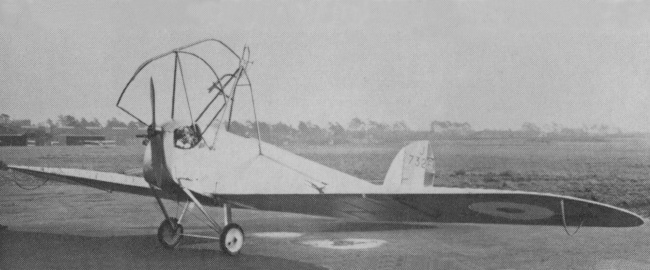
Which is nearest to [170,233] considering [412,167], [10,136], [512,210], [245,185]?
[245,185]

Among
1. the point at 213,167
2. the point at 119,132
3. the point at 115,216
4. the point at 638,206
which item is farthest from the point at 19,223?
the point at 119,132

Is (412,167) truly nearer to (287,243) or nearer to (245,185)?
(287,243)

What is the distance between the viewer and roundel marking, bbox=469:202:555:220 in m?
5.15

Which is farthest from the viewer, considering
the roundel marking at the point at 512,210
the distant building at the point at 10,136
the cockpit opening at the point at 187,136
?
the distant building at the point at 10,136

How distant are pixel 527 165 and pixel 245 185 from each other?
29.8 meters

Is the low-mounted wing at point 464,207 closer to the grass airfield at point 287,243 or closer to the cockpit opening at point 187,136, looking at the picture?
the grass airfield at point 287,243

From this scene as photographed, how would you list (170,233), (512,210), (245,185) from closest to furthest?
(512,210), (245,185), (170,233)

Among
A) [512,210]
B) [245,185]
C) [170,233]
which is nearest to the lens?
[512,210]

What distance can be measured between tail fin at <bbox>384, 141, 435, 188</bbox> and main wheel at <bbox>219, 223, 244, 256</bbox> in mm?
4079

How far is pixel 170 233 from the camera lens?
818cm

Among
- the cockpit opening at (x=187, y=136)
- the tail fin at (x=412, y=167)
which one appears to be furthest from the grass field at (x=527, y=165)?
the cockpit opening at (x=187, y=136)

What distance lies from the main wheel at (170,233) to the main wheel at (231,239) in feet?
3.82

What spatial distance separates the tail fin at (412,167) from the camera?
10797mm

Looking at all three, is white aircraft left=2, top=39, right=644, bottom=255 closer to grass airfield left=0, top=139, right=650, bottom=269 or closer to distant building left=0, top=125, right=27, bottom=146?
grass airfield left=0, top=139, right=650, bottom=269
